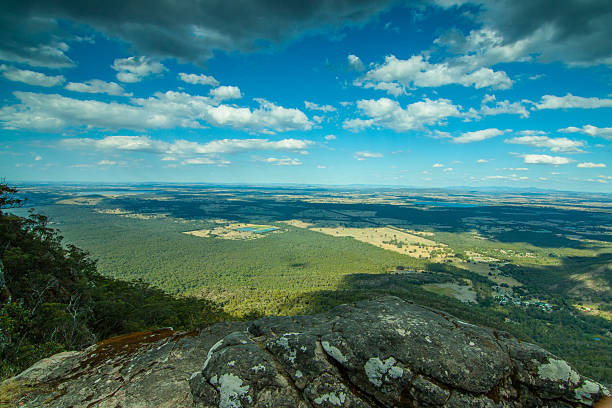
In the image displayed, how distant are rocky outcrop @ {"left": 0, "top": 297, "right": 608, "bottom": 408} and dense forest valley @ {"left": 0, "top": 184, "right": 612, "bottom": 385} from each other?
7378 mm

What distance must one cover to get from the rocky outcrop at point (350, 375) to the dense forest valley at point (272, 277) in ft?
24.2

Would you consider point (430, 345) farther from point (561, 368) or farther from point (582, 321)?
point (582, 321)

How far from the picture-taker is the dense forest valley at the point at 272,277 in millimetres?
24906

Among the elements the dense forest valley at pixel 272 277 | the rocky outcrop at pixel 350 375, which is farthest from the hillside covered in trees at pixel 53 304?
the rocky outcrop at pixel 350 375

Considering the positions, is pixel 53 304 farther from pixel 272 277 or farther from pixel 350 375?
pixel 272 277

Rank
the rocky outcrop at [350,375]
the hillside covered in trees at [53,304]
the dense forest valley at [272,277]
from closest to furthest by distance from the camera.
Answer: the rocky outcrop at [350,375]
the hillside covered in trees at [53,304]
the dense forest valley at [272,277]

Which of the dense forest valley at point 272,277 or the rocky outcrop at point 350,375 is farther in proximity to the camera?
the dense forest valley at point 272,277

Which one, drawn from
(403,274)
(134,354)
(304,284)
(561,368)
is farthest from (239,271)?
(561,368)

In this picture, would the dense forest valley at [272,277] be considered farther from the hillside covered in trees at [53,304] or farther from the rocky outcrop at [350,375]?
the rocky outcrop at [350,375]

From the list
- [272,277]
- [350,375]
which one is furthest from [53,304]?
[272,277]

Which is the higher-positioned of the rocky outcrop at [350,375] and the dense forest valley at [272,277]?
the rocky outcrop at [350,375]

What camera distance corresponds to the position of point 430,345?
650 centimetres

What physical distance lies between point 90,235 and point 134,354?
168792mm

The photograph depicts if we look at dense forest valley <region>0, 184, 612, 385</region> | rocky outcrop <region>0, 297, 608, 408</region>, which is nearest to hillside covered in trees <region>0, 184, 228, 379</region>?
dense forest valley <region>0, 184, 612, 385</region>
